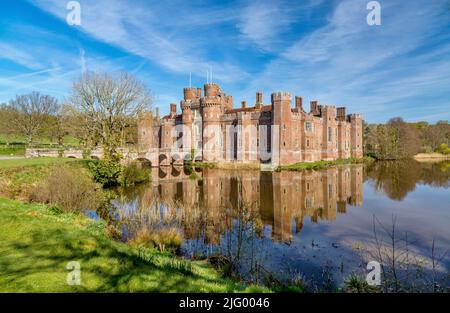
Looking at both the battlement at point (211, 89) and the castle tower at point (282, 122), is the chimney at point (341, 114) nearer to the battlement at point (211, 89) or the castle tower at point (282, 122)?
the castle tower at point (282, 122)

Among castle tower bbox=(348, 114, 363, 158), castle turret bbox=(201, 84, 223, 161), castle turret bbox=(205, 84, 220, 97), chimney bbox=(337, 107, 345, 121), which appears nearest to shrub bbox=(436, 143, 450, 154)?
castle tower bbox=(348, 114, 363, 158)

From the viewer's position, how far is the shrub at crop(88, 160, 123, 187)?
873 inches

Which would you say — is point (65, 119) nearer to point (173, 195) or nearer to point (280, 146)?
point (173, 195)

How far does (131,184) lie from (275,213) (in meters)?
13.9

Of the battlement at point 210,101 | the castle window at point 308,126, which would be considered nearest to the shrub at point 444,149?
the castle window at point 308,126

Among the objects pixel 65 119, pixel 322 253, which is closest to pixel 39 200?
pixel 322 253

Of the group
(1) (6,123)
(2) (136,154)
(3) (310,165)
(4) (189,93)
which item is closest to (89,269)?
(2) (136,154)

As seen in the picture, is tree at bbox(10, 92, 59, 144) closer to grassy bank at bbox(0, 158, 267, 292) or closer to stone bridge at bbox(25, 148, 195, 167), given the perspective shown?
stone bridge at bbox(25, 148, 195, 167)

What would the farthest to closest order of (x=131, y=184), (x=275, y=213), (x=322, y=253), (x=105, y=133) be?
(x=105, y=133) < (x=131, y=184) < (x=275, y=213) < (x=322, y=253)

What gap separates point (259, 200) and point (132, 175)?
11.8 m

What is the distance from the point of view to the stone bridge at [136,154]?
28359mm

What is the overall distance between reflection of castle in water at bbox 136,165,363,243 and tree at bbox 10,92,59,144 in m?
30.9

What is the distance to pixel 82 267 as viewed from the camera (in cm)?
545

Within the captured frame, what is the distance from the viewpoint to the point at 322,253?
9.33 metres
